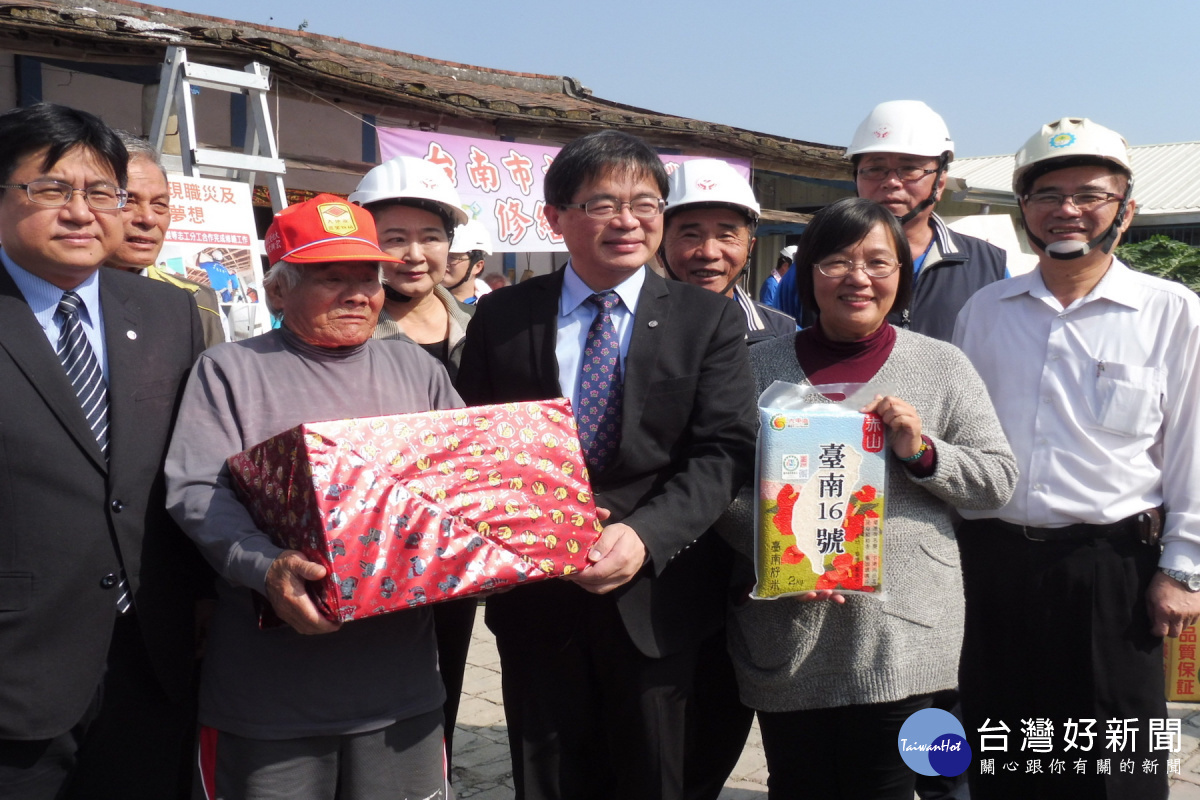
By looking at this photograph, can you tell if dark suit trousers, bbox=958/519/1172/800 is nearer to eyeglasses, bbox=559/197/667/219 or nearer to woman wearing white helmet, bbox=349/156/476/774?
eyeglasses, bbox=559/197/667/219

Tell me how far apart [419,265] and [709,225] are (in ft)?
3.35

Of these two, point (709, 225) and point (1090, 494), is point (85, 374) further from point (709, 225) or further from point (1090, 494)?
point (1090, 494)

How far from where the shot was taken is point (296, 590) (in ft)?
6.37

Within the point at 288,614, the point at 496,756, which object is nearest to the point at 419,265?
the point at 288,614

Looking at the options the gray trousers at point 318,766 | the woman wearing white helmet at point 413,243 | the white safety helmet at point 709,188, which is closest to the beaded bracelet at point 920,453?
the white safety helmet at point 709,188

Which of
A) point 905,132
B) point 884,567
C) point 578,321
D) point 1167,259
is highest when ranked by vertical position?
point 1167,259

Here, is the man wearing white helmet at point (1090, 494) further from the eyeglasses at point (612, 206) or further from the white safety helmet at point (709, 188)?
the eyeglasses at point (612, 206)

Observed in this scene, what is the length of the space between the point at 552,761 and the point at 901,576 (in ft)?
3.39

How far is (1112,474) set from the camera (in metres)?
2.73

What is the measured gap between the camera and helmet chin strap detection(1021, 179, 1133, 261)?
2.80 m

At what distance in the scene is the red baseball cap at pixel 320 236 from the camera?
7.38 ft

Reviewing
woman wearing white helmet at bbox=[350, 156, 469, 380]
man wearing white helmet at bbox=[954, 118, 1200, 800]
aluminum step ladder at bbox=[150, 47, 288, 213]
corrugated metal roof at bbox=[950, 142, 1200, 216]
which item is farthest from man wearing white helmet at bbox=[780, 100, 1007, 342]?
corrugated metal roof at bbox=[950, 142, 1200, 216]

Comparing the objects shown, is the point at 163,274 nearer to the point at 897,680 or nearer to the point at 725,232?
the point at 725,232

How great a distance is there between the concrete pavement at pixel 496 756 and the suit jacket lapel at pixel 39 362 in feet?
7.10
